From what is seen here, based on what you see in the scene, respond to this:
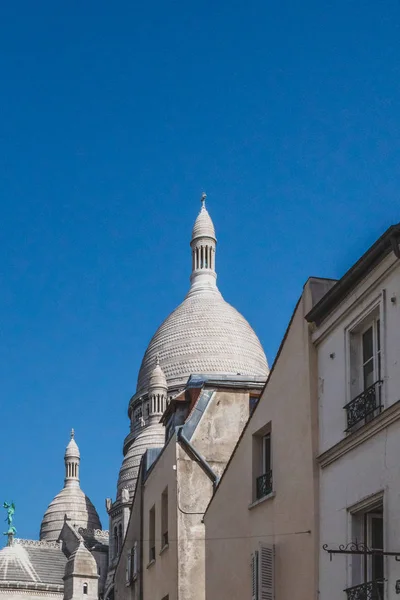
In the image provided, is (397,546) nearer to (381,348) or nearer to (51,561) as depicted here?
(381,348)

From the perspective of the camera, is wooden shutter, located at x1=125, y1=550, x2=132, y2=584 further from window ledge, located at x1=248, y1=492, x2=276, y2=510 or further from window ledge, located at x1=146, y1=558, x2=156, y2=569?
window ledge, located at x1=248, y1=492, x2=276, y2=510

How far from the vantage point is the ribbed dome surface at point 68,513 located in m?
124

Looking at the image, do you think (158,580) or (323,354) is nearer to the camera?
(323,354)

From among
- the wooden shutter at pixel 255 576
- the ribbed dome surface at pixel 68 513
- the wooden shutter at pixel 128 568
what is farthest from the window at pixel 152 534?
the ribbed dome surface at pixel 68 513

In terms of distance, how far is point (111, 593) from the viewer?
107750 millimetres

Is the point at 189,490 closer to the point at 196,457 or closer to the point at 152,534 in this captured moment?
the point at 196,457

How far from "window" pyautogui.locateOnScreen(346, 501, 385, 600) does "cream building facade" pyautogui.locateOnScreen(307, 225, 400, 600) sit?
0.04ft

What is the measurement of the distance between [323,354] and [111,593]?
9560 centimetres

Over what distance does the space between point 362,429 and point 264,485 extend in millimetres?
4055

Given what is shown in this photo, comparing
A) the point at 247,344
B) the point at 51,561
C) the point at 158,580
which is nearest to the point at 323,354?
the point at 158,580

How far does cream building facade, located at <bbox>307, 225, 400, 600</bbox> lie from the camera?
13.3 m

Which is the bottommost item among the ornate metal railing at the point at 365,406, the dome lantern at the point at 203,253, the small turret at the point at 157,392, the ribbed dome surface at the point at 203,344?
the ornate metal railing at the point at 365,406

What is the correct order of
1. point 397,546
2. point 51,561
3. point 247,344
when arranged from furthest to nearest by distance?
point 247,344 → point 51,561 → point 397,546

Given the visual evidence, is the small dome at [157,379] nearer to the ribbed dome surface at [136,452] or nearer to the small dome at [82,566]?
the ribbed dome surface at [136,452]
